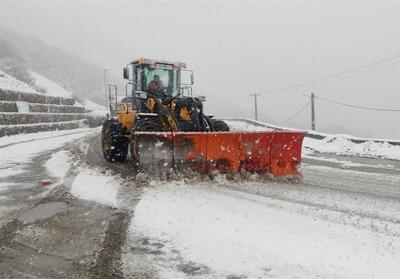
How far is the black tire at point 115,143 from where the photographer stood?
35.4ft

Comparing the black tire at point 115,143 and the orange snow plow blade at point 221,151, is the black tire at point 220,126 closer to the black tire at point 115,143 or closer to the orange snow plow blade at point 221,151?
the orange snow plow blade at point 221,151

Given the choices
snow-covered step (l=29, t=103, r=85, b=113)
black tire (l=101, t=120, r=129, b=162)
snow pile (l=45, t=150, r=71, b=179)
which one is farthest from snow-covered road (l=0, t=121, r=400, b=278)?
snow-covered step (l=29, t=103, r=85, b=113)

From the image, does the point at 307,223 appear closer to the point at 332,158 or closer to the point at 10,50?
the point at 332,158

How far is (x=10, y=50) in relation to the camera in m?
40.8

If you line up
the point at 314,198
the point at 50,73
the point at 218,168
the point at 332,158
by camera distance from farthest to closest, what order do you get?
the point at 50,73 → the point at 332,158 → the point at 218,168 → the point at 314,198

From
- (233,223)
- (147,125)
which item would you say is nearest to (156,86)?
(147,125)

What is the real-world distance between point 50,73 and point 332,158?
61018 millimetres

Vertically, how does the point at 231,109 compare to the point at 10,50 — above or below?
below

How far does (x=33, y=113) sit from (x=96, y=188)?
56.9ft

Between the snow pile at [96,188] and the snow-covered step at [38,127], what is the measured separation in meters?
12.4

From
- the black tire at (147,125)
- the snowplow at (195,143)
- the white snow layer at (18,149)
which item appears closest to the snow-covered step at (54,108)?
the white snow layer at (18,149)

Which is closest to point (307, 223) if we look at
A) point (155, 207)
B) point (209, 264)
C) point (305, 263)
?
point (305, 263)


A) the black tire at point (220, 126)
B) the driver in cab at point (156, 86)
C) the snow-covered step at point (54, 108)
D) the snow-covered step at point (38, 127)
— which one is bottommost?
the snow-covered step at point (38, 127)

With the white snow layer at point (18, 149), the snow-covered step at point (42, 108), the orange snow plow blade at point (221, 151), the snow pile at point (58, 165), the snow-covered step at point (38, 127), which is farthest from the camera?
the snow-covered step at point (42, 108)
